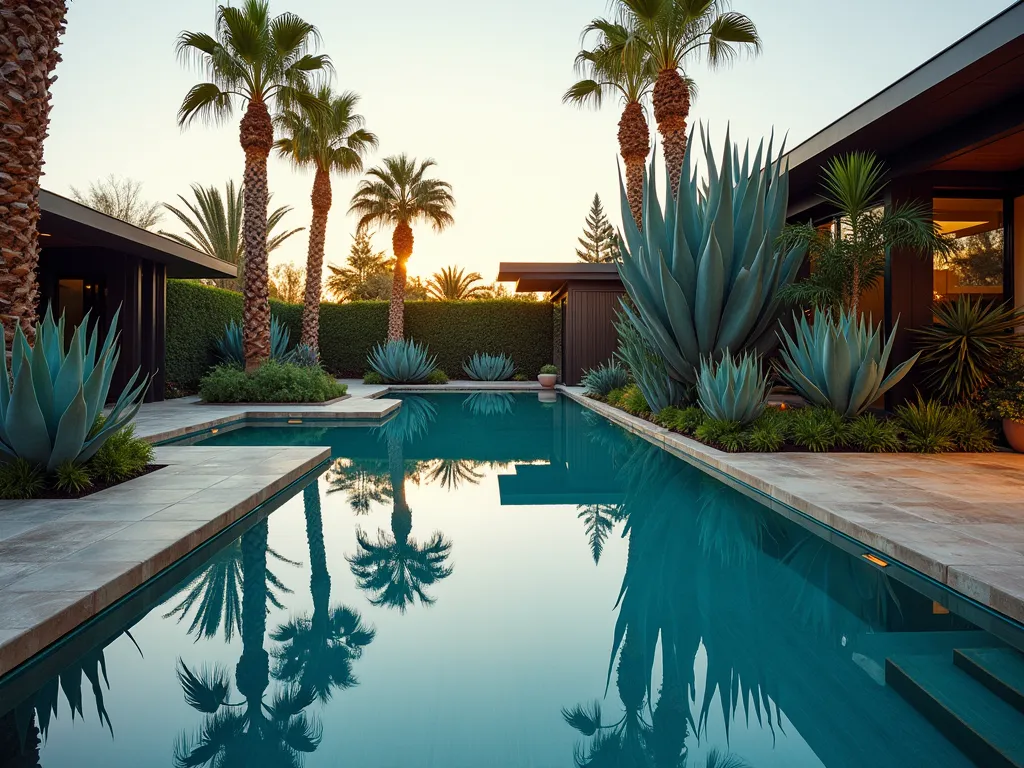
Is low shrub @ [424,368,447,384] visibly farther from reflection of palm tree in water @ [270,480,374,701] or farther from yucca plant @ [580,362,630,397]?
reflection of palm tree in water @ [270,480,374,701]

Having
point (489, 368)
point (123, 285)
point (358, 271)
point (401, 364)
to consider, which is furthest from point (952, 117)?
point (358, 271)

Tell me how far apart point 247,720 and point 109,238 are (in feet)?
37.2

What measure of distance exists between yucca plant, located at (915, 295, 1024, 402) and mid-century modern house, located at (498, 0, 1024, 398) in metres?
0.46

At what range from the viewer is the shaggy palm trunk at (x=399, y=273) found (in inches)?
813

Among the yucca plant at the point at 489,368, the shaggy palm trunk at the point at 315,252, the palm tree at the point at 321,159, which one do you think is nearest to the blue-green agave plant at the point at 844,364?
the palm tree at the point at 321,159

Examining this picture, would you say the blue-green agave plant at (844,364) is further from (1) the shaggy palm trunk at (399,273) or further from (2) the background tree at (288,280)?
(2) the background tree at (288,280)

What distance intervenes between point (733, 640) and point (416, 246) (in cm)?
1995

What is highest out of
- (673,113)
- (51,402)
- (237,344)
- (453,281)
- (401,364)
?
(453,281)

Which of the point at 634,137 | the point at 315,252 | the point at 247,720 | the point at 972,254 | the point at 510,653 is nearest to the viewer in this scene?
the point at 247,720

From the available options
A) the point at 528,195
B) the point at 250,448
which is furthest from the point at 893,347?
the point at 528,195

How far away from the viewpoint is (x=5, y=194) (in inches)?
188

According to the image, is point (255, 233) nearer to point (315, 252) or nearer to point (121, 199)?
point (315, 252)

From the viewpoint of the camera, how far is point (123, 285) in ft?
41.8

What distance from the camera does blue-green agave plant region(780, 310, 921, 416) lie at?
254 inches
